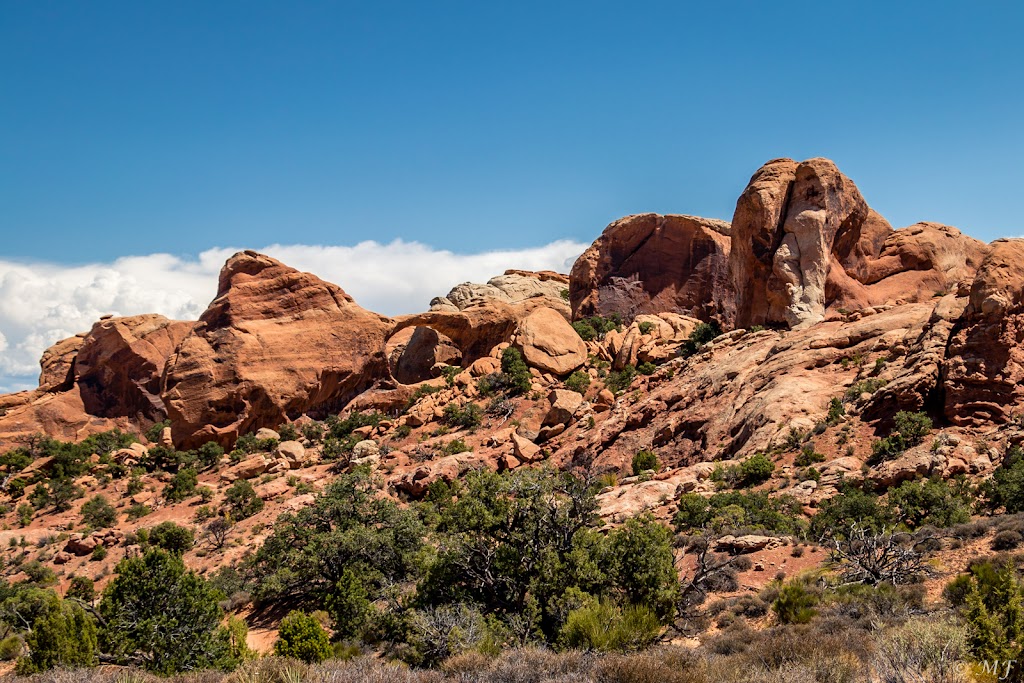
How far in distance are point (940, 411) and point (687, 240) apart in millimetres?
26498

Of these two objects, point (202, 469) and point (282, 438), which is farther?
point (282, 438)

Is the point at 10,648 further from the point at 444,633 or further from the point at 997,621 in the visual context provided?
the point at 997,621

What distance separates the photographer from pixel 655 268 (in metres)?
48.2

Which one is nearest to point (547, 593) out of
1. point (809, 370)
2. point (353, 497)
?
point (353, 497)

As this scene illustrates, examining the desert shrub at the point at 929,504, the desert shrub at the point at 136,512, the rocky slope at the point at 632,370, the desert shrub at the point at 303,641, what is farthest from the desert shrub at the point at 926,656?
the desert shrub at the point at 136,512

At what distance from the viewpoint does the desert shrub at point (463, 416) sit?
35.7 m

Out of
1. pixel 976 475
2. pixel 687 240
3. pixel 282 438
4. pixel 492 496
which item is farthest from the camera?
pixel 687 240

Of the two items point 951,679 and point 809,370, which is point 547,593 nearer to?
point 951,679

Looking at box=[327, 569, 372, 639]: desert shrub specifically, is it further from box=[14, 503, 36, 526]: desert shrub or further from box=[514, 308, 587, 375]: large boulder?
box=[514, 308, 587, 375]: large boulder

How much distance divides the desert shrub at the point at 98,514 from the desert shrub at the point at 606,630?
2493 cm

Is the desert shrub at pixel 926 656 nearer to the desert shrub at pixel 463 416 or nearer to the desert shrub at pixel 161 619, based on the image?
the desert shrub at pixel 161 619

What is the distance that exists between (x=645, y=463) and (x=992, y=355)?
11367 millimetres

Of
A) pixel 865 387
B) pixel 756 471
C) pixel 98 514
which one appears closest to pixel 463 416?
pixel 98 514

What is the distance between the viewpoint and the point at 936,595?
44.3 feet
